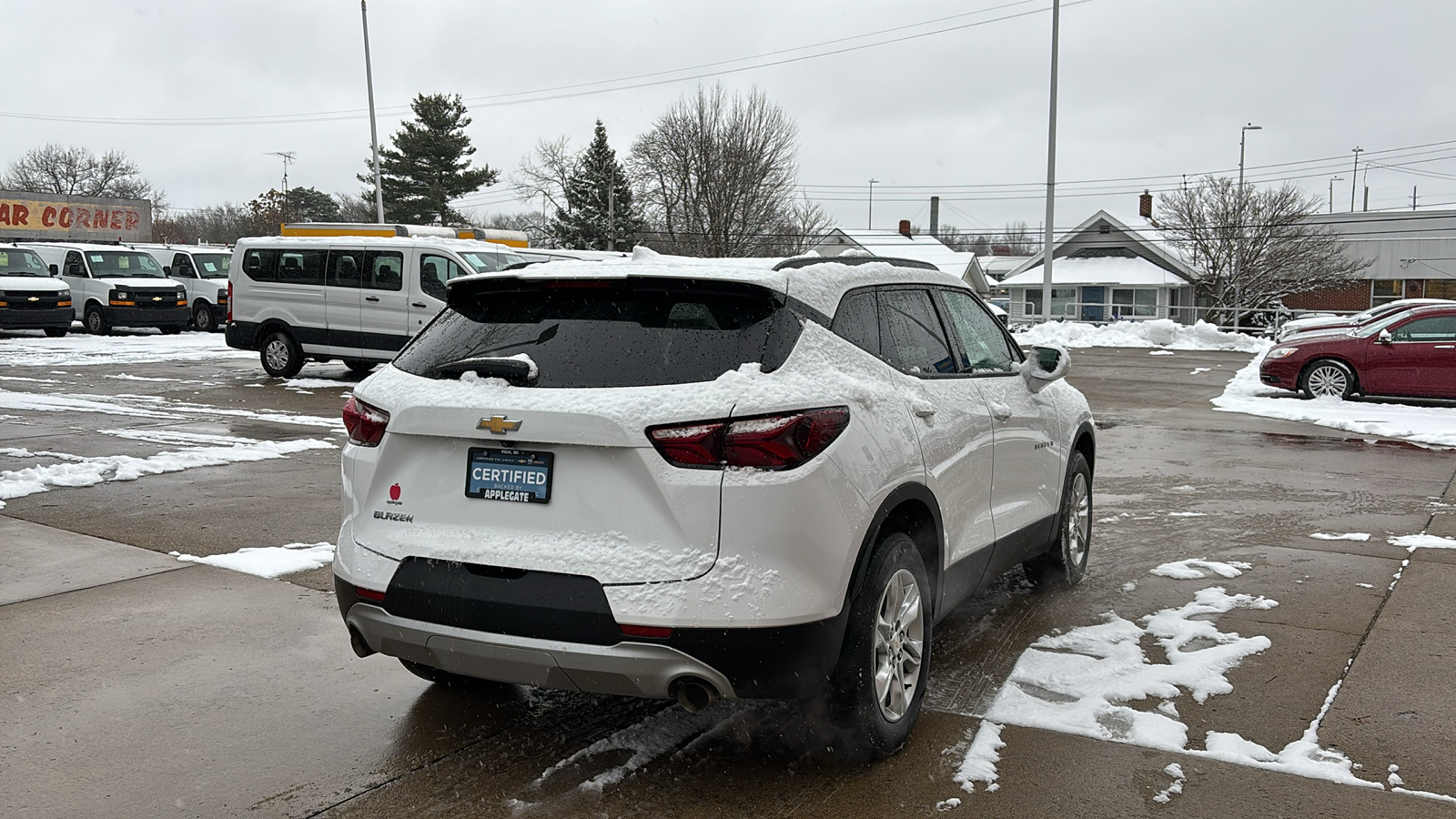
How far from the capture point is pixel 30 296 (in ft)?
84.4

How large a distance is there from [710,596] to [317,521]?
4888mm

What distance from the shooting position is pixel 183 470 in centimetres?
915

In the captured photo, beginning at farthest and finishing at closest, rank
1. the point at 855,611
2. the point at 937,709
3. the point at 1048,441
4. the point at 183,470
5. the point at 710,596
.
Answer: the point at 183,470 → the point at 1048,441 → the point at 937,709 → the point at 855,611 → the point at 710,596

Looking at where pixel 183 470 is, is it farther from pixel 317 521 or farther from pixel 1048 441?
pixel 1048 441

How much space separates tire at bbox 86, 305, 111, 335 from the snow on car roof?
27608 mm

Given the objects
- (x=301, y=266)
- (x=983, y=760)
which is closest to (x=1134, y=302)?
(x=301, y=266)

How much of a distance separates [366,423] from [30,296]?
26.4 meters

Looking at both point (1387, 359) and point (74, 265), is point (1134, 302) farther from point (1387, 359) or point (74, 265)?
point (74, 265)

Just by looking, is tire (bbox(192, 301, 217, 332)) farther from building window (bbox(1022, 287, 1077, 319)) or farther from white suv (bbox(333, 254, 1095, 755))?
building window (bbox(1022, 287, 1077, 319))

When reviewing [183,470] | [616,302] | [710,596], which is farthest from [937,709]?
[183,470]

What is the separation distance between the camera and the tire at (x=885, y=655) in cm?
355

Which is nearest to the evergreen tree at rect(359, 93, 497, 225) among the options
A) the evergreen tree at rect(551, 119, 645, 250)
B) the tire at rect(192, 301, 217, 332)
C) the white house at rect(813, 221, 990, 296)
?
the evergreen tree at rect(551, 119, 645, 250)

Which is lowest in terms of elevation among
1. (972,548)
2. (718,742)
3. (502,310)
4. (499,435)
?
(718,742)

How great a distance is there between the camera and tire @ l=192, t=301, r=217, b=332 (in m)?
29.6
